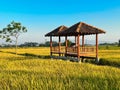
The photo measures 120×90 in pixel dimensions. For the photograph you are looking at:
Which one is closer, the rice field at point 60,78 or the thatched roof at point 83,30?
the rice field at point 60,78

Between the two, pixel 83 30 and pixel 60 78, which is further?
pixel 83 30

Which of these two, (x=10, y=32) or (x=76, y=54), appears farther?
(x=10, y=32)

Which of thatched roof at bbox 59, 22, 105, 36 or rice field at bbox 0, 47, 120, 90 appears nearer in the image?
rice field at bbox 0, 47, 120, 90

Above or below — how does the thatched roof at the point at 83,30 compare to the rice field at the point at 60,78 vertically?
above

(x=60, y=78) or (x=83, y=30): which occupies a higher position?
(x=83, y=30)

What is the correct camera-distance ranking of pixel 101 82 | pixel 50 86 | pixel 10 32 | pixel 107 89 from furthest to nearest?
pixel 10 32, pixel 101 82, pixel 50 86, pixel 107 89

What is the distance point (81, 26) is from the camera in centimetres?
2086

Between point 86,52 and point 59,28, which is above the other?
point 59,28

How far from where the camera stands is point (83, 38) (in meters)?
22.7

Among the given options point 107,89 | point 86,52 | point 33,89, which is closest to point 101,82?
point 107,89

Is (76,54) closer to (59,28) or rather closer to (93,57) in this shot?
(93,57)

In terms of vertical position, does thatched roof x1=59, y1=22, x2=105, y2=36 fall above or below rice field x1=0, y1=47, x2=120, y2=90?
above

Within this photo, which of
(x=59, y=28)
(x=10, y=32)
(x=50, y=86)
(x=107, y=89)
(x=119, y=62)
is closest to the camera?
(x=107, y=89)

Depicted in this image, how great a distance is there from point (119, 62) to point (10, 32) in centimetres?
3278
